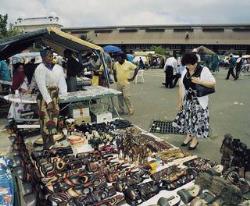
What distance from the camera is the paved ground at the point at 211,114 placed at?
6613mm

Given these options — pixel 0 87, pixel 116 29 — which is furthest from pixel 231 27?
pixel 0 87

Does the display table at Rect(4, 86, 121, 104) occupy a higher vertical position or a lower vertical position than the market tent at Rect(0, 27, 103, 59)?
lower

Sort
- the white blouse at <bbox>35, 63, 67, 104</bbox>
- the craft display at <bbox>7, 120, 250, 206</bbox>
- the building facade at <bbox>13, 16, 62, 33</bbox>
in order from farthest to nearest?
1. the building facade at <bbox>13, 16, 62, 33</bbox>
2. the white blouse at <bbox>35, 63, 67, 104</bbox>
3. the craft display at <bbox>7, 120, 250, 206</bbox>

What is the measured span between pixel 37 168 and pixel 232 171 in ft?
8.37

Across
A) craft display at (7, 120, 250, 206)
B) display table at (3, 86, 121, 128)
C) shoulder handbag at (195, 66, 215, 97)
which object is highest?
shoulder handbag at (195, 66, 215, 97)

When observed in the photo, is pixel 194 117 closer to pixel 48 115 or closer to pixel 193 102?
pixel 193 102

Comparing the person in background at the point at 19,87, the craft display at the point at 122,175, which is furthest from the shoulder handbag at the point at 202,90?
the person in background at the point at 19,87

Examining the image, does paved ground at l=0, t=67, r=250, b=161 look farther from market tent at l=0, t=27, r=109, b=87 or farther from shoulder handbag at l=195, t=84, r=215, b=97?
market tent at l=0, t=27, r=109, b=87

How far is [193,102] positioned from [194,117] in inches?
10.5

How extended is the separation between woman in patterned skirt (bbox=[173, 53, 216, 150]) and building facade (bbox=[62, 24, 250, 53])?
50464 mm

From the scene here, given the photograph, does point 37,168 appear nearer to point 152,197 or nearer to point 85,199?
point 85,199

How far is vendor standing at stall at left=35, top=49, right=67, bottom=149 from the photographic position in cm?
573

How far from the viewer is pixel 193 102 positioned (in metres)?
5.80

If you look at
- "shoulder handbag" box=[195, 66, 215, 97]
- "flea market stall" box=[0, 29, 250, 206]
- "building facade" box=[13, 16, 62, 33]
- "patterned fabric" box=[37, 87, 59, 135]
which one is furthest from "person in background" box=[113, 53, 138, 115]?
"building facade" box=[13, 16, 62, 33]
